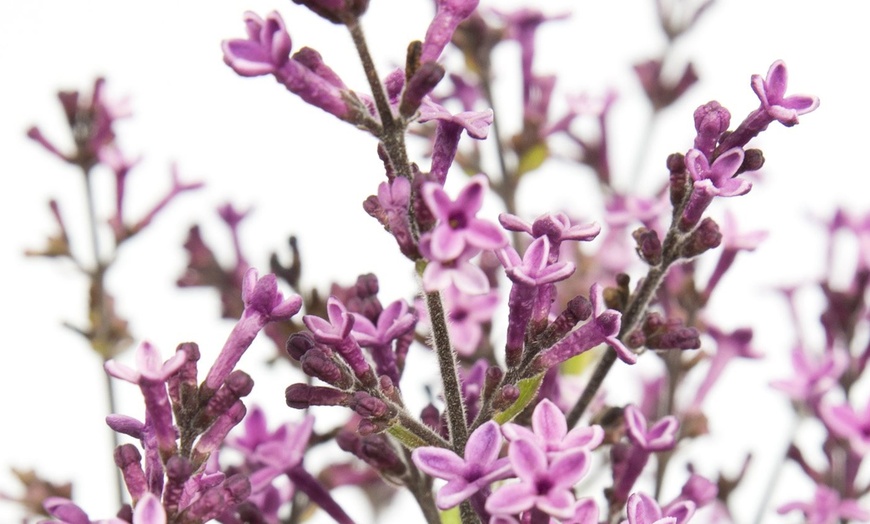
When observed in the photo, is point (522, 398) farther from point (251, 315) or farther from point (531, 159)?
point (531, 159)

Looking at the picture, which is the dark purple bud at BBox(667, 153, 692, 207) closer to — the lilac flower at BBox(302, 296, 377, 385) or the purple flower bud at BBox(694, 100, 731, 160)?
the purple flower bud at BBox(694, 100, 731, 160)

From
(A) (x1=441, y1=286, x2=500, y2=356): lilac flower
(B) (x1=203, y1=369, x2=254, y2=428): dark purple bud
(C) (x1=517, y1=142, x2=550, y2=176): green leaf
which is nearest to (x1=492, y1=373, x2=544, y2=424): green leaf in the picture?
(B) (x1=203, y1=369, x2=254, y2=428): dark purple bud

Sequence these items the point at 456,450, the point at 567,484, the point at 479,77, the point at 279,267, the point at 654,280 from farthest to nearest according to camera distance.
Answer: the point at 479,77
the point at 279,267
the point at 654,280
the point at 456,450
the point at 567,484

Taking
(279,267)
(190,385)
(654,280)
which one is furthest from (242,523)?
(654,280)

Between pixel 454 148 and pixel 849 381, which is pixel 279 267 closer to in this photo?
pixel 454 148

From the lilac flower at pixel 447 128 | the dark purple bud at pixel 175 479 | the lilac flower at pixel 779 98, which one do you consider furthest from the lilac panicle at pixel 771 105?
the dark purple bud at pixel 175 479

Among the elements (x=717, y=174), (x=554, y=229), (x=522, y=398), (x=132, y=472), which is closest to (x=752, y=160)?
(x=717, y=174)
